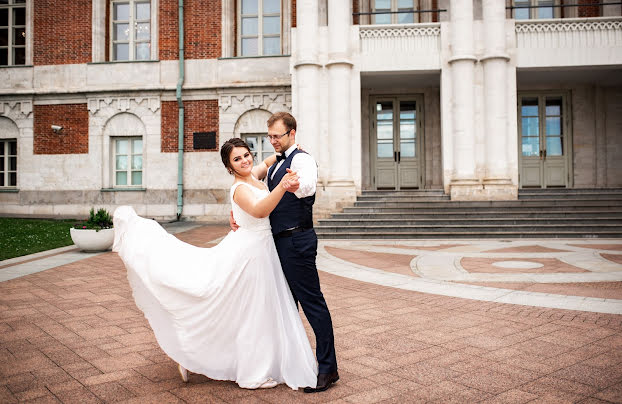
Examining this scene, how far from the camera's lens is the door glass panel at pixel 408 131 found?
57.0 feet

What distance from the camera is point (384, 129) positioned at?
17.4m

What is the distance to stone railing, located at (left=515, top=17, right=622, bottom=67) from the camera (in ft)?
47.0

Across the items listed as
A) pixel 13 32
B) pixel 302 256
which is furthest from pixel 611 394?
pixel 13 32

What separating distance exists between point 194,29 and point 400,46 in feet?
26.7

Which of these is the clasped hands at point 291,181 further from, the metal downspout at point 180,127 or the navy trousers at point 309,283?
the metal downspout at point 180,127

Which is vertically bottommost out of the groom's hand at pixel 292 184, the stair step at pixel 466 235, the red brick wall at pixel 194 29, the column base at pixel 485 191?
the stair step at pixel 466 235

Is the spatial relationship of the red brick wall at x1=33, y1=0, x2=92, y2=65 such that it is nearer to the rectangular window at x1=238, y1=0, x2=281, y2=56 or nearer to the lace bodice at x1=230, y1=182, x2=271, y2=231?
the rectangular window at x1=238, y1=0, x2=281, y2=56

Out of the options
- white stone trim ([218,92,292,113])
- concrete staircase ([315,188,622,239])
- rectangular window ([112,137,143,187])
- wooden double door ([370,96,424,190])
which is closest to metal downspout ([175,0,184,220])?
white stone trim ([218,92,292,113])

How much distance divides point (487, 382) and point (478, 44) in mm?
13287

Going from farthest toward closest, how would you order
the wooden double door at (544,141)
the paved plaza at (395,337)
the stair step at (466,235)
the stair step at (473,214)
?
the wooden double door at (544,141) → the stair step at (473,214) → the stair step at (466,235) → the paved plaza at (395,337)

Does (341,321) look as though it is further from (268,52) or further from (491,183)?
(268,52)

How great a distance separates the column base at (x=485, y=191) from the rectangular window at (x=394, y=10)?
22.2ft

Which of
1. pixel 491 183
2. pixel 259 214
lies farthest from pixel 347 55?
pixel 259 214

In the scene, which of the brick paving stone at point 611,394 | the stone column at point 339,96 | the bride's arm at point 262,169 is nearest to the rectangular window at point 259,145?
the stone column at point 339,96
